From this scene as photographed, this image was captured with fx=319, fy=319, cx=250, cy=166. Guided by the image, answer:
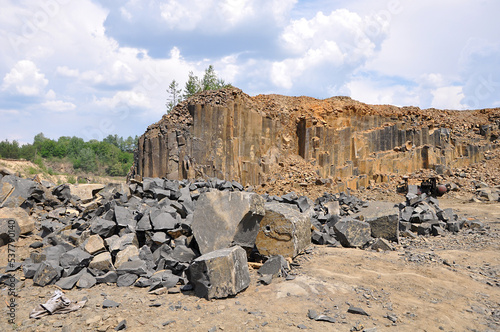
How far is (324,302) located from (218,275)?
1.63 meters

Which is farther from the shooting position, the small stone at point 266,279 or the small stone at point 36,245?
the small stone at point 36,245

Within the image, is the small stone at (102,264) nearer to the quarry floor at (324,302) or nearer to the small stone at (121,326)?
the quarry floor at (324,302)

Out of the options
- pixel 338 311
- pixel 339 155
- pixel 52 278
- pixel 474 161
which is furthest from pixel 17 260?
pixel 474 161

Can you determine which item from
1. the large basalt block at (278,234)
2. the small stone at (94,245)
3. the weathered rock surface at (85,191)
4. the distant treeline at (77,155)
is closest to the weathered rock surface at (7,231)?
the small stone at (94,245)

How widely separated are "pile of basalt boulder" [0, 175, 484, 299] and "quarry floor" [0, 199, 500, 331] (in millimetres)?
277

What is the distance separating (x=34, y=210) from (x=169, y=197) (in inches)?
150

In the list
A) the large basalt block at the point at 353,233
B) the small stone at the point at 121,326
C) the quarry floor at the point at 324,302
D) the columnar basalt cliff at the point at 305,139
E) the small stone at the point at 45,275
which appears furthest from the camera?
the columnar basalt cliff at the point at 305,139

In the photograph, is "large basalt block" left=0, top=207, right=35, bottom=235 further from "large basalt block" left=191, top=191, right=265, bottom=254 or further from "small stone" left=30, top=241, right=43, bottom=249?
"large basalt block" left=191, top=191, right=265, bottom=254

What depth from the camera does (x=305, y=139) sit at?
59.9 feet

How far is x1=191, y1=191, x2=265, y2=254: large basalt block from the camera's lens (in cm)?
568

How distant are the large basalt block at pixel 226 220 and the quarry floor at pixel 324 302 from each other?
0.77 metres

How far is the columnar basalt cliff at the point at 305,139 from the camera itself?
14.8 m

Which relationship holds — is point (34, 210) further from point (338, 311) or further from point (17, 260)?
point (338, 311)

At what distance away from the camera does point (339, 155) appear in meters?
18.6
